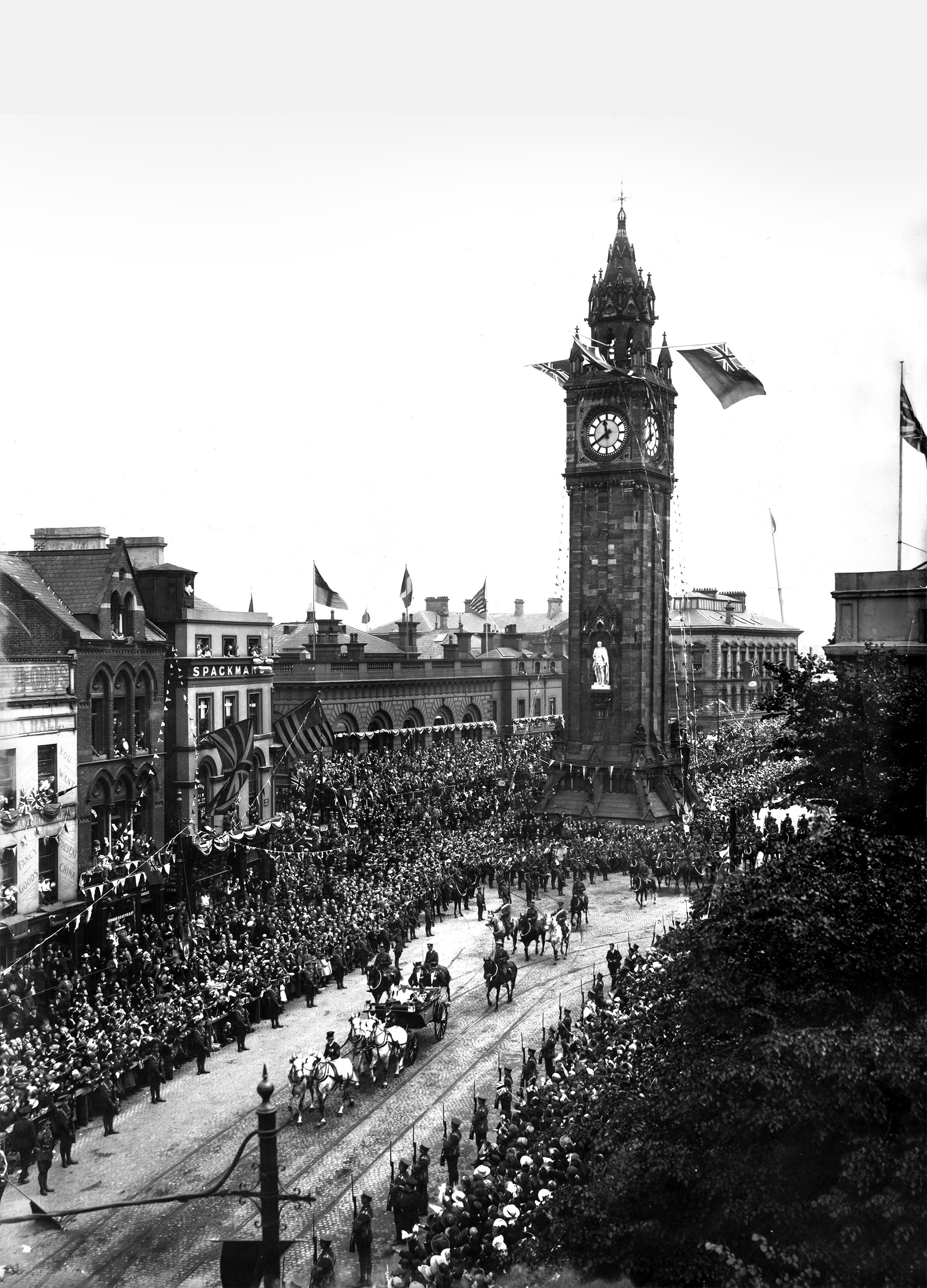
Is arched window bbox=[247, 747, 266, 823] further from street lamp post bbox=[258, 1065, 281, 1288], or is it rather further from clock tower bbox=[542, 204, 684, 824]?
street lamp post bbox=[258, 1065, 281, 1288]

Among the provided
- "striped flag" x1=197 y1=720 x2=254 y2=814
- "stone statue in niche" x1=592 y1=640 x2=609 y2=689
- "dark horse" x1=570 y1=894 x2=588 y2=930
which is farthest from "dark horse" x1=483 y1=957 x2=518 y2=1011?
"stone statue in niche" x1=592 y1=640 x2=609 y2=689

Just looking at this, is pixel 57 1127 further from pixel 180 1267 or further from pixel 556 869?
pixel 556 869

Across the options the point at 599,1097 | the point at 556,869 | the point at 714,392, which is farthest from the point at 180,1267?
the point at 556,869

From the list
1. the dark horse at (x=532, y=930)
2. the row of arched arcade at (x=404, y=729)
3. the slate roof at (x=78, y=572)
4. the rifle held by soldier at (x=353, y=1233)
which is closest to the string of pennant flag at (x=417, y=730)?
the row of arched arcade at (x=404, y=729)

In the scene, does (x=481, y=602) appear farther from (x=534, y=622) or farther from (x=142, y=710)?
(x=534, y=622)

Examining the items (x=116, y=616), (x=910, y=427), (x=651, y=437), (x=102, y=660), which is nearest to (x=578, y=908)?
(x=102, y=660)

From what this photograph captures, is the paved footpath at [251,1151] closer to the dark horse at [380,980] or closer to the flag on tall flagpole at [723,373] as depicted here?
the dark horse at [380,980]
